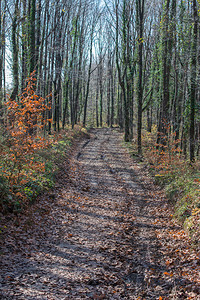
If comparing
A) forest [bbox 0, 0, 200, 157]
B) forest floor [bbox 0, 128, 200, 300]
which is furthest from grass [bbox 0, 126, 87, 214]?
forest [bbox 0, 0, 200, 157]

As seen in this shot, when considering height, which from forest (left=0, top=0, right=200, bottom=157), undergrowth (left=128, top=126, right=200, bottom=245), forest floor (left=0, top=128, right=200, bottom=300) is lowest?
forest floor (left=0, top=128, right=200, bottom=300)

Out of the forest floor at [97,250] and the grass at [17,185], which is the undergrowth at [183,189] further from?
the grass at [17,185]

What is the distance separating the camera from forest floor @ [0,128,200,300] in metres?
4.20

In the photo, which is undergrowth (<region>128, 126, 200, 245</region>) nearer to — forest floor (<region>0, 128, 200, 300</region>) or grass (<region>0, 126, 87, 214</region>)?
forest floor (<region>0, 128, 200, 300</region>)

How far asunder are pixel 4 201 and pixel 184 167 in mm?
7317

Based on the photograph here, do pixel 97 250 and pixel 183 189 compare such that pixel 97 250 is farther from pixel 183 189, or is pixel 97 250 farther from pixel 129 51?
pixel 129 51

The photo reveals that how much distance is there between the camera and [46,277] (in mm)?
4406

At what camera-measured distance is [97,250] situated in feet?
18.6

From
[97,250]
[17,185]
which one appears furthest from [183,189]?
[17,185]

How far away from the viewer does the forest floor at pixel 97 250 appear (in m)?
4.20

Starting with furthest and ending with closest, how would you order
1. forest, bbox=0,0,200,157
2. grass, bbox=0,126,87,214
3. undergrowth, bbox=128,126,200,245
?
forest, bbox=0,0,200,157 < grass, bbox=0,126,87,214 < undergrowth, bbox=128,126,200,245

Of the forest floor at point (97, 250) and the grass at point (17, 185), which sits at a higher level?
the grass at point (17, 185)

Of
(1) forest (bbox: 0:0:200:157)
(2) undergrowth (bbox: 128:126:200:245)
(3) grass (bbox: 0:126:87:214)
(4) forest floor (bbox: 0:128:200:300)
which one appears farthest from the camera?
(1) forest (bbox: 0:0:200:157)

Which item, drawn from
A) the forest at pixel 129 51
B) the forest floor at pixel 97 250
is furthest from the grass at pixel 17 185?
the forest at pixel 129 51
